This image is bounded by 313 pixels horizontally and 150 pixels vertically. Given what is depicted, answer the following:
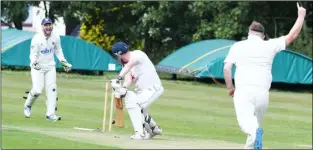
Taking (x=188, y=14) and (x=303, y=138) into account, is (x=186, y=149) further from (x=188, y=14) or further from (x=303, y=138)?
(x=188, y=14)

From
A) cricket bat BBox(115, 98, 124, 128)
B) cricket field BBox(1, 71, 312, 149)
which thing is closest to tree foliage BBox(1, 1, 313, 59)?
cricket field BBox(1, 71, 312, 149)

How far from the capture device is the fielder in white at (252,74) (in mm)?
12625

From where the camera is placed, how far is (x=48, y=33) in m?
18.5

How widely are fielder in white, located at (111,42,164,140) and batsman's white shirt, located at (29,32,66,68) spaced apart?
11.6ft

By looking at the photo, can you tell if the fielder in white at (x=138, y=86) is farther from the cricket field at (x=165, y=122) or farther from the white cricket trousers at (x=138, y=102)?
the cricket field at (x=165, y=122)

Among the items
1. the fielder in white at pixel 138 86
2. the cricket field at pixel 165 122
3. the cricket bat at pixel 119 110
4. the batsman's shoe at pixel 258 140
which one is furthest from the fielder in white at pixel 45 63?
the batsman's shoe at pixel 258 140

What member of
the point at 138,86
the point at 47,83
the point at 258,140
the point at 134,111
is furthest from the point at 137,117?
the point at 47,83

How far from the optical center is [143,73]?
15367 mm

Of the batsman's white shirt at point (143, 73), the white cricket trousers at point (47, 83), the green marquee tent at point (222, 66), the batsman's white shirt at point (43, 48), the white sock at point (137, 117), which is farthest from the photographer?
the green marquee tent at point (222, 66)

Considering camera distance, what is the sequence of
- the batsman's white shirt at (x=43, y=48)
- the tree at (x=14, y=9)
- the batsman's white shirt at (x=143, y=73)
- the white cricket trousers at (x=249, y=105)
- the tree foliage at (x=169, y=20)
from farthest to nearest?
1. the tree at (x=14, y=9)
2. the tree foliage at (x=169, y=20)
3. the batsman's white shirt at (x=43, y=48)
4. the batsman's white shirt at (x=143, y=73)
5. the white cricket trousers at (x=249, y=105)

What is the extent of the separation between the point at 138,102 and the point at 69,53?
29369mm

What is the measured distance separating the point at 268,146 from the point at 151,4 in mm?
34846

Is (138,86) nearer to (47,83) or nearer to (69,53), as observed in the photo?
(47,83)

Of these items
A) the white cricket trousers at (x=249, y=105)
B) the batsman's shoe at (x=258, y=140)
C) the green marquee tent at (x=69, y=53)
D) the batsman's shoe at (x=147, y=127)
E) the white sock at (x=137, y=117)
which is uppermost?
the white cricket trousers at (x=249, y=105)
